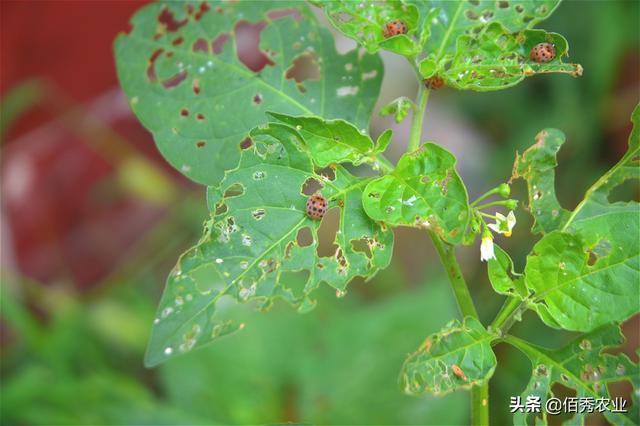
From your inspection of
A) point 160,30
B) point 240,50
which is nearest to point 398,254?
point 240,50

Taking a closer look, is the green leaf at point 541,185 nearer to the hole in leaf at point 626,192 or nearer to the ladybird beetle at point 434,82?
the ladybird beetle at point 434,82

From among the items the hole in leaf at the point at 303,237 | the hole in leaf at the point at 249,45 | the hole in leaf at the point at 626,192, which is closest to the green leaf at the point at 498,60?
the hole in leaf at the point at 303,237

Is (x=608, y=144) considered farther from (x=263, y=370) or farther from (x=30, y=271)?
(x=30, y=271)

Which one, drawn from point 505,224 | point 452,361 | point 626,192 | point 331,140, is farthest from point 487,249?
point 626,192

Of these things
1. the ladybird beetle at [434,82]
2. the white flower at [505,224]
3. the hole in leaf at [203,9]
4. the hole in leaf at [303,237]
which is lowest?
the hole in leaf at [303,237]

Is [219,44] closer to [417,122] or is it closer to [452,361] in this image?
[417,122]

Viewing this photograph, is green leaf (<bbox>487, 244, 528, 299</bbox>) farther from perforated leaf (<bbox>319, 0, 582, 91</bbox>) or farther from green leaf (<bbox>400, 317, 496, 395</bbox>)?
perforated leaf (<bbox>319, 0, 582, 91</bbox>)
